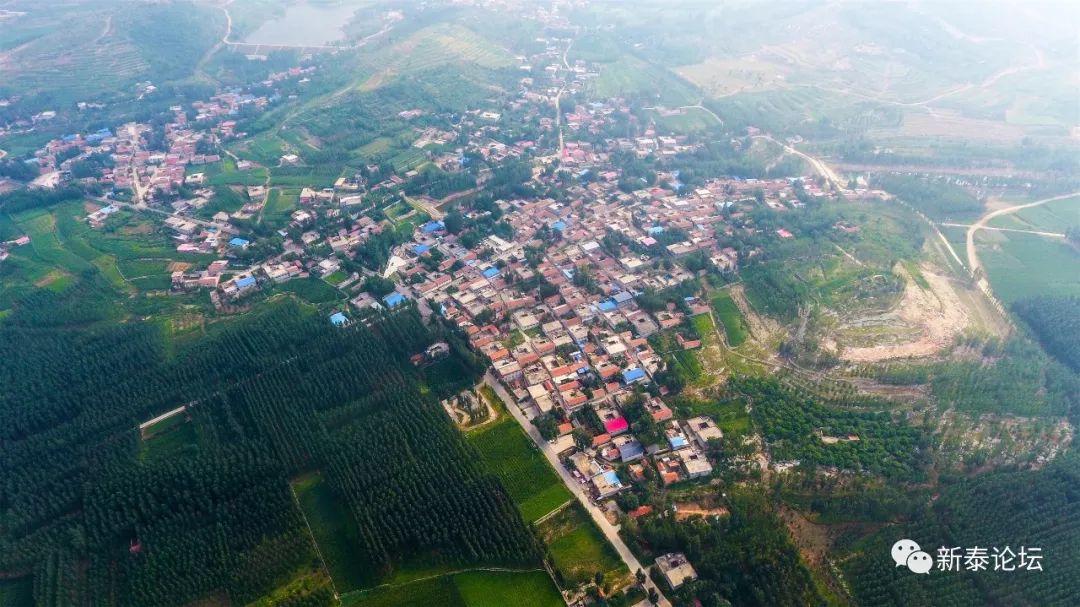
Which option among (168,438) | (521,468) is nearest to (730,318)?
(521,468)

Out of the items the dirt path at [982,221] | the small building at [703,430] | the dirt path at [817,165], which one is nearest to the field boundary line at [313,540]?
the small building at [703,430]

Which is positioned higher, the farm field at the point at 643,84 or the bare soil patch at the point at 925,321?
the farm field at the point at 643,84

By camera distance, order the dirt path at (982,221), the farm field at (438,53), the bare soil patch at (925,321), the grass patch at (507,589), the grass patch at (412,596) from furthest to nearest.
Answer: the farm field at (438,53)
the dirt path at (982,221)
the bare soil patch at (925,321)
the grass patch at (507,589)
the grass patch at (412,596)

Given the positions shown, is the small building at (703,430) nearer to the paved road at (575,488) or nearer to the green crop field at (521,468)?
the paved road at (575,488)

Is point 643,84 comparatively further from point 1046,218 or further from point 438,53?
point 1046,218

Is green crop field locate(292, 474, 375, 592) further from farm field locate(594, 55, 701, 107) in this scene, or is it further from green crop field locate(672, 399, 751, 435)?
farm field locate(594, 55, 701, 107)

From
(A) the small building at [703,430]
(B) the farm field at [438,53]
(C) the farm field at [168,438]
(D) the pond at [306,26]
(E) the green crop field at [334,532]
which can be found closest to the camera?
(E) the green crop field at [334,532]
